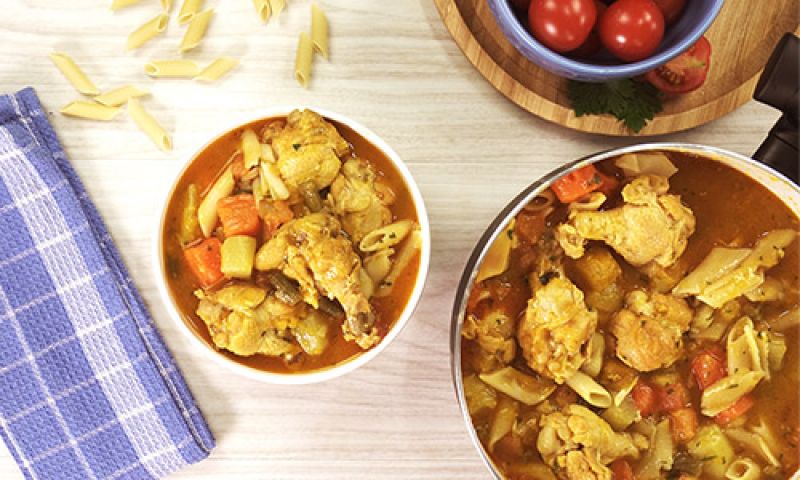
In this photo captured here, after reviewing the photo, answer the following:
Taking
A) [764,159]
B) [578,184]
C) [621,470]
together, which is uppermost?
[764,159]

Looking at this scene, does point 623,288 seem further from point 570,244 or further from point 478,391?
point 478,391

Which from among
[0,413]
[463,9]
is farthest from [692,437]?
[0,413]

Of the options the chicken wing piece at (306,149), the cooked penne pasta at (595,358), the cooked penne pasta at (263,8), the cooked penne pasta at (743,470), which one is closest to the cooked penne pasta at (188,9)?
the cooked penne pasta at (263,8)

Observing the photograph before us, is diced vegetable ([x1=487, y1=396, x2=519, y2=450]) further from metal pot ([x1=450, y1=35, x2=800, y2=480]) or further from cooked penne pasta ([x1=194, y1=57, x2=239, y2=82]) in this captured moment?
cooked penne pasta ([x1=194, y1=57, x2=239, y2=82])

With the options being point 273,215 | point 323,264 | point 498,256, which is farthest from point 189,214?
point 498,256

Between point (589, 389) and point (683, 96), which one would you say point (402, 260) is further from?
point (683, 96)

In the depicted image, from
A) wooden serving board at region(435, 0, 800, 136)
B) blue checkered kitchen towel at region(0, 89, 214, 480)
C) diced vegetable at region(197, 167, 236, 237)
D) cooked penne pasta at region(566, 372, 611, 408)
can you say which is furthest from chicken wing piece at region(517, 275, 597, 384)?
blue checkered kitchen towel at region(0, 89, 214, 480)
